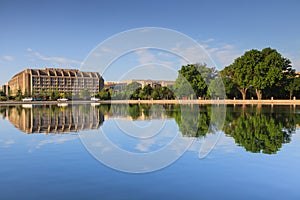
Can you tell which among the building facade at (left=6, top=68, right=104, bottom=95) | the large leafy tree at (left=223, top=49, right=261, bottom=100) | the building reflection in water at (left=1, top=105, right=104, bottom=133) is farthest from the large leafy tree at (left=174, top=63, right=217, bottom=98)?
the building facade at (left=6, top=68, right=104, bottom=95)

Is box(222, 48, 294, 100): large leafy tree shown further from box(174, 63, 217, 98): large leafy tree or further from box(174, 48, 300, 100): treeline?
box(174, 63, 217, 98): large leafy tree

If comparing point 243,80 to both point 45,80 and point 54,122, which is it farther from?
point 45,80

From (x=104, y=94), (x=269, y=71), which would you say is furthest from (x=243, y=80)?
(x=104, y=94)

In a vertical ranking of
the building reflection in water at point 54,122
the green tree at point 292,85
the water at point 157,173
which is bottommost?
the water at point 157,173

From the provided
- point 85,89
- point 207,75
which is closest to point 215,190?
point 207,75

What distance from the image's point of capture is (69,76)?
11700 cm

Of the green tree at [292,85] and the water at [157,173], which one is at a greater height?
the green tree at [292,85]

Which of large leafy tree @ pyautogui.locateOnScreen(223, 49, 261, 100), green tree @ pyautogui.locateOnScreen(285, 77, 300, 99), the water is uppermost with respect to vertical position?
large leafy tree @ pyautogui.locateOnScreen(223, 49, 261, 100)

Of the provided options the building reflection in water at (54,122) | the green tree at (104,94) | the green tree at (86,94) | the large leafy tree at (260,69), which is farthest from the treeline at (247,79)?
the building reflection in water at (54,122)

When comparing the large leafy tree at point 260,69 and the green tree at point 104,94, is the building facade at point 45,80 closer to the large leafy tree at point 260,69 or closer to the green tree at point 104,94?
the green tree at point 104,94

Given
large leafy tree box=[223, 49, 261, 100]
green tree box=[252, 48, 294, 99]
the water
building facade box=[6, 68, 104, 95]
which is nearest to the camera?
the water

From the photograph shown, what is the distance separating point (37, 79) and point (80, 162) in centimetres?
11024

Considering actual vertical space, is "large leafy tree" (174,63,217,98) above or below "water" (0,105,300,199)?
above

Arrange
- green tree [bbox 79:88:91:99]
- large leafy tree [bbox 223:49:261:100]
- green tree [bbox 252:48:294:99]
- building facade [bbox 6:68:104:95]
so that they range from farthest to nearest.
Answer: building facade [bbox 6:68:104:95] < green tree [bbox 79:88:91:99] < large leafy tree [bbox 223:49:261:100] < green tree [bbox 252:48:294:99]
